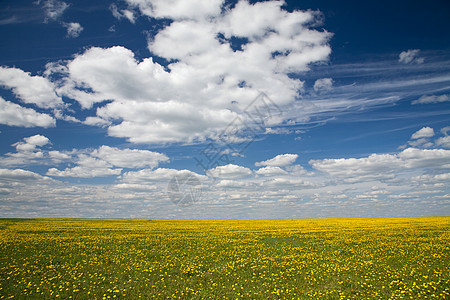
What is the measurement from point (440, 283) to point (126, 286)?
16.3 meters

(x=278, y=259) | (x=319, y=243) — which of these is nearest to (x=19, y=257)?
(x=278, y=259)

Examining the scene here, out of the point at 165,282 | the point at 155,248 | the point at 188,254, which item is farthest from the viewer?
the point at 155,248

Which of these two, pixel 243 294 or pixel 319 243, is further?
pixel 319 243

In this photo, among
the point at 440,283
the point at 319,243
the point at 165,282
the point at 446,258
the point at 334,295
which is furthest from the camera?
the point at 319,243

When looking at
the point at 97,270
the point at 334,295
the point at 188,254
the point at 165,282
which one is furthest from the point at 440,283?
the point at 97,270

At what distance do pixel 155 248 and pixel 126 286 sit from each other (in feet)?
34.6

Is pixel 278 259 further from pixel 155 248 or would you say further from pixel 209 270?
pixel 155 248

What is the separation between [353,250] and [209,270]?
1308cm

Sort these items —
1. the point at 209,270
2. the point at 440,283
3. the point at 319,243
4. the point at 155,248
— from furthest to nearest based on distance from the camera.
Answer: the point at 319,243 → the point at 155,248 → the point at 209,270 → the point at 440,283

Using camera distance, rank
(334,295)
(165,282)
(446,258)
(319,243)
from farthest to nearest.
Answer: (319,243)
(446,258)
(165,282)
(334,295)

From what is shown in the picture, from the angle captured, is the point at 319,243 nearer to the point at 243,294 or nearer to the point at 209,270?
the point at 209,270

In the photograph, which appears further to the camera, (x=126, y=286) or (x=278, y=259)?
(x=278, y=259)

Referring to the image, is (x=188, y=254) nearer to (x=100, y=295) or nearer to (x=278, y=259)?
(x=278, y=259)

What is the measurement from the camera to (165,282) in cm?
1359
